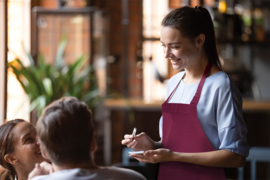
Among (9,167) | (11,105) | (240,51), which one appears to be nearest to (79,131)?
(9,167)

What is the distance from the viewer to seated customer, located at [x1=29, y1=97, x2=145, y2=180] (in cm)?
84

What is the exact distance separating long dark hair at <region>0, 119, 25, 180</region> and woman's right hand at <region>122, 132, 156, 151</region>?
0.36m

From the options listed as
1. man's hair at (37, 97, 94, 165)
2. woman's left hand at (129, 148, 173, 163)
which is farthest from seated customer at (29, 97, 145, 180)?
woman's left hand at (129, 148, 173, 163)

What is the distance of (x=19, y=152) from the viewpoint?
40.3 inches

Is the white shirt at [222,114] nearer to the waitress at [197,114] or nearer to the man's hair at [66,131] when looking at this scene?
the waitress at [197,114]

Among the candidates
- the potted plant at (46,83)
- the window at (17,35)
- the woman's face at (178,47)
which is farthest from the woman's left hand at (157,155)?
the window at (17,35)

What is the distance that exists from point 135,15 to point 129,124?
1.63 meters

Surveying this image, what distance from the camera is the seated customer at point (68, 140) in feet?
2.76

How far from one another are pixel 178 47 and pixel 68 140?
42 cm

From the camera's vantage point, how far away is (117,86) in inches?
179

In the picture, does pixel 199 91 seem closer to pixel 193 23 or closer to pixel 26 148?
pixel 193 23

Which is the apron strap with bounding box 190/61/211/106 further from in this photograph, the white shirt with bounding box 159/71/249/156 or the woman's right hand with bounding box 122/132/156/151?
the woman's right hand with bounding box 122/132/156/151

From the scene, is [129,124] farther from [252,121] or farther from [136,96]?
[252,121]

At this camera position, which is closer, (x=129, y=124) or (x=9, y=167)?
(x=9, y=167)
